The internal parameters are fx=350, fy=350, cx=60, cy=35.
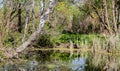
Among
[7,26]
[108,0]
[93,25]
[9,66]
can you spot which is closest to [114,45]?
[7,26]

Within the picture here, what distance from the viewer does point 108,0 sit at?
33531 mm

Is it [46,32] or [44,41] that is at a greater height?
[46,32]

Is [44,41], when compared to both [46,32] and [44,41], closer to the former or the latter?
[44,41]

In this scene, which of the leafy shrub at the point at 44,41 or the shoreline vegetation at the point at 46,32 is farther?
the leafy shrub at the point at 44,41

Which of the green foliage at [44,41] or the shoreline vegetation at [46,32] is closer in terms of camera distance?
the shoreline vegetation at [46,32]

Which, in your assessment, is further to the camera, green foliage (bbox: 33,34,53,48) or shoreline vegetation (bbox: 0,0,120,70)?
green foliage (bbox: 33,34,53,48)

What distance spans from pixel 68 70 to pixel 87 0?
64.9ft

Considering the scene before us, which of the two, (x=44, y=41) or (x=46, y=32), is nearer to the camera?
(x=46, y=32)

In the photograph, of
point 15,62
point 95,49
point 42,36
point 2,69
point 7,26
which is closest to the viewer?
point 2,69

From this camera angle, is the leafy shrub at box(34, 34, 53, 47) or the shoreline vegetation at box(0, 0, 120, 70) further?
the leafy shrub at box(34, 34, 53, 47)

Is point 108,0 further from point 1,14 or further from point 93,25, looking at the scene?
point 1,14

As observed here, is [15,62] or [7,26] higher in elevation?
[7,26]

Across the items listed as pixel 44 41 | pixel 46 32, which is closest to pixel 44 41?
Result: pixel 44 41

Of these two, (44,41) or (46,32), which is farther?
(44,41)
